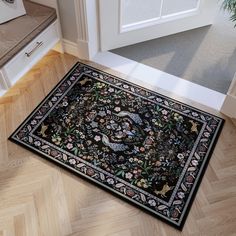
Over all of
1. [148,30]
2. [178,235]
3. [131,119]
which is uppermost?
[148,30]

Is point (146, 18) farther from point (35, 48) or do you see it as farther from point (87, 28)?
point (35, 48)

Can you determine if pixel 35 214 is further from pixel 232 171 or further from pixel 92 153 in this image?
pixel 232 171

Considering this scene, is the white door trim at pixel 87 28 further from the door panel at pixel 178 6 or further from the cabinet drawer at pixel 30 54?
the door panel at pixel 178 6

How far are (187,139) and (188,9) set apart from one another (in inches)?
43.2

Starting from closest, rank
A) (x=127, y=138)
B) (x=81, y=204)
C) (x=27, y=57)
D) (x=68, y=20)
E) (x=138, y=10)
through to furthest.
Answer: (x=81, y=204), (x=127, y=138), (x=27, y=57), (x=68, y=20), (x=138, y=10)

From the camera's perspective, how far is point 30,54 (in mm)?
1828

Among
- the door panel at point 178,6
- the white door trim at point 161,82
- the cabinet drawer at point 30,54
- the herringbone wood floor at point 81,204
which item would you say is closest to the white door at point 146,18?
the door panel at point 178,6

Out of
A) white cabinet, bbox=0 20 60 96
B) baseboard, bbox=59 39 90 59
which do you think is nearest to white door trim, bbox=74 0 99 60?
baseboard, bbox=59 39 90 59

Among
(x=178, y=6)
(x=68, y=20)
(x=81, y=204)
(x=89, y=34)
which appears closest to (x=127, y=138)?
(x=81, y=204)

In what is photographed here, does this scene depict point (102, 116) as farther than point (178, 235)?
Yes

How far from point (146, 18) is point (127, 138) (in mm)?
984

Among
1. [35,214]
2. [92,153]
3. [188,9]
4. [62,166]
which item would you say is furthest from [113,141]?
[188,9]

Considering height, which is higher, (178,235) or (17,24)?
(17,24)

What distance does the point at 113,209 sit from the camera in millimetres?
1430
